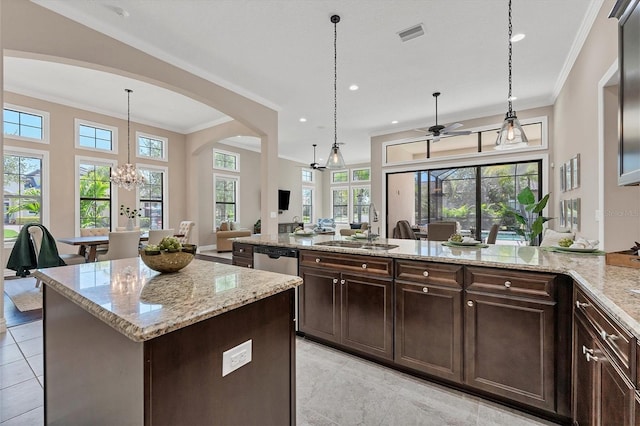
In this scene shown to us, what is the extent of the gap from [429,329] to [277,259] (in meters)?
1.60

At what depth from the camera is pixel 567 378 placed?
5.52 ft

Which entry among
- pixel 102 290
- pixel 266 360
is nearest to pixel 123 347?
pixel 102 290

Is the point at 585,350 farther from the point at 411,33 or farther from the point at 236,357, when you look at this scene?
the point at 411,33

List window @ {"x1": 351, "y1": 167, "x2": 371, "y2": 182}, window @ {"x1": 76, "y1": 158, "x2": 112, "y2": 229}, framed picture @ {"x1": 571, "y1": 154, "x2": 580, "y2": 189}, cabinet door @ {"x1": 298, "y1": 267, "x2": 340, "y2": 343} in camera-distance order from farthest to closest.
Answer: window @ {"x1": 351, "y1": 167, "x2": 371, "y2": 182}
window @ {"x1": 76, "y1": 158, "x2": 112, "y2": 229}
framed picture @ {"x1": 571, "y1": 154, "x2": 580, "y2": 189}
cabinet door @ {"x1": 298, "y1": 267, "x2": 340, "y2": 343}

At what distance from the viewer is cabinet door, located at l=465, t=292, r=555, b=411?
1.74 metres

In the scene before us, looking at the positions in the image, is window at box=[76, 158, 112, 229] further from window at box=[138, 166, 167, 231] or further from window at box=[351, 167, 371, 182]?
window at box=[351, 167, 371, 182]

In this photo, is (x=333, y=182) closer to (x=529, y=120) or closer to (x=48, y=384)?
(x=529, y=120)

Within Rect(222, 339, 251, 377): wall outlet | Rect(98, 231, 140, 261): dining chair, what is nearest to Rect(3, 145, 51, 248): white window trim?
Rect(98, 231, 140, 261): dining chair

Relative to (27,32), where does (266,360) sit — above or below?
below

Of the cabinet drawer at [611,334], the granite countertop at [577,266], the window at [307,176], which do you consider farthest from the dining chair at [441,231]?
the window at [307,176]

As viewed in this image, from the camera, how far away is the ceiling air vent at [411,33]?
10.8ft

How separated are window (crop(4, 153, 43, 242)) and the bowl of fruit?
624 centimetres

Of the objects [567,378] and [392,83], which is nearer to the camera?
[567,378]

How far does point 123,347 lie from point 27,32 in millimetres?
3652
